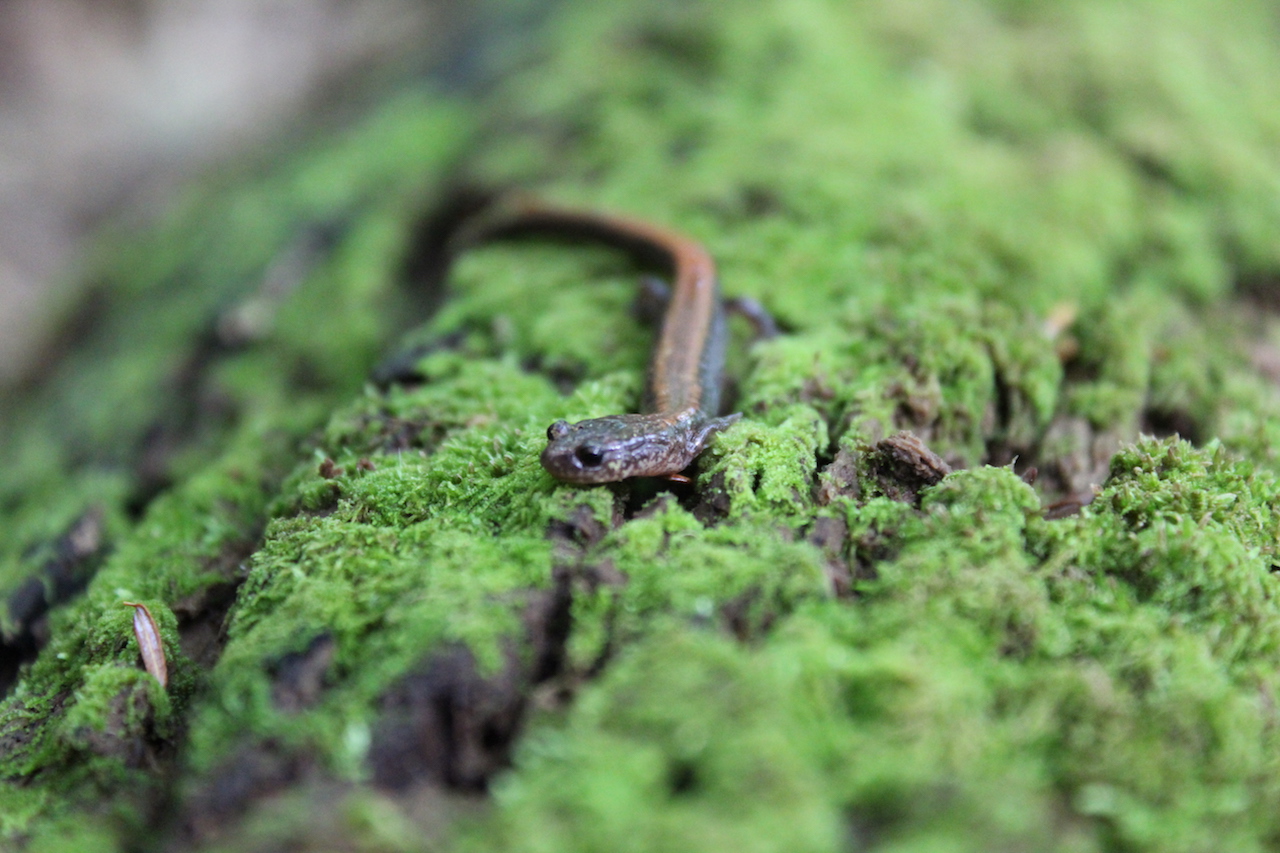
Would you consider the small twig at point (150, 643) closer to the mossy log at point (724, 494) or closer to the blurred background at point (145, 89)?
the mossy log at point (724, 494)

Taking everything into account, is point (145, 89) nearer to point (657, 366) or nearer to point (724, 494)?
A: point (657, 366)

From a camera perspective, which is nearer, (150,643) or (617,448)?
(150,643)

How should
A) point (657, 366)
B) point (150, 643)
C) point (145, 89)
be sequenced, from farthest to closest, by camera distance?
point (145, 89)
point (657, 366)
point (150, 643)

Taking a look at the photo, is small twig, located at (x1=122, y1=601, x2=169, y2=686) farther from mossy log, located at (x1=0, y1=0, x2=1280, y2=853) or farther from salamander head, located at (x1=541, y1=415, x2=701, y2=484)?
salamander head, located at (x1=541, y1=415, x2=701, y2=484)

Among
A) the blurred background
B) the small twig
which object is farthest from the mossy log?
the blurred background

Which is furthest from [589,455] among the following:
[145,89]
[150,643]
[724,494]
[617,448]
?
[145,89]

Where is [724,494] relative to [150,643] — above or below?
above
